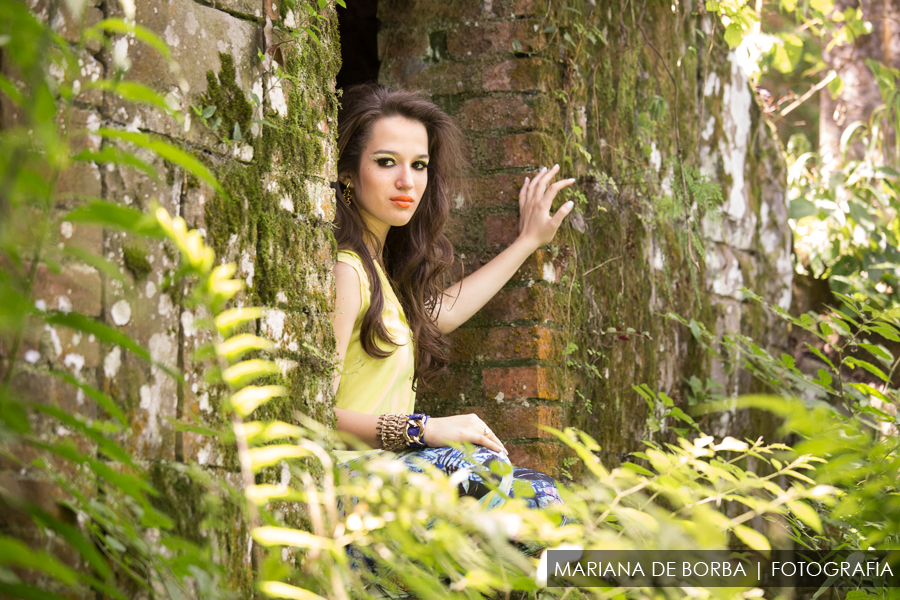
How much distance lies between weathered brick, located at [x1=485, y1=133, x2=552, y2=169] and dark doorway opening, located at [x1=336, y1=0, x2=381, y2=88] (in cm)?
118

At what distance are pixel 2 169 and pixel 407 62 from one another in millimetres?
2229

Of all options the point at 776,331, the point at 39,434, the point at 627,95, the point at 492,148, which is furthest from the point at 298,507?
the point at 776,331

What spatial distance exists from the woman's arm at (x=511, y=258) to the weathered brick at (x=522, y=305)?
0.08 metres

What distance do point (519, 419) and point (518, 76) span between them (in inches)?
45.2

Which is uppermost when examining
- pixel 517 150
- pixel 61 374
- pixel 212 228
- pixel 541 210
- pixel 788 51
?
pixel 788 51

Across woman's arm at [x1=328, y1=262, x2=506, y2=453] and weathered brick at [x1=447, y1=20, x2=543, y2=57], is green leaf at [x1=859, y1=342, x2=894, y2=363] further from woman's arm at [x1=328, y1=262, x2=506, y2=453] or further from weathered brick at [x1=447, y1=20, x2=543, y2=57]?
weathered brick at [x1=447, y1=20, x2=543, y2=57]

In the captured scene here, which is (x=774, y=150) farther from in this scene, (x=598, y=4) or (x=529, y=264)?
(x=529, y=264)

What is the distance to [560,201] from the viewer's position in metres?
2.70

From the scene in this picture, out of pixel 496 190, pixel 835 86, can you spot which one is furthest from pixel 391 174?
pixel 835 86

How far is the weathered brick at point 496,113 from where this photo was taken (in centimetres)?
264

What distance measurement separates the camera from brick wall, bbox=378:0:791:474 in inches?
104

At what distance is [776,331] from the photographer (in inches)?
168

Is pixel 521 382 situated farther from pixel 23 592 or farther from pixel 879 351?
pixel 23 592

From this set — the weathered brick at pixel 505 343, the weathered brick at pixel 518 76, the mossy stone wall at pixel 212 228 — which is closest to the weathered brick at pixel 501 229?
the weathered brick at pixel 505 343
